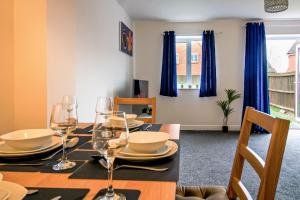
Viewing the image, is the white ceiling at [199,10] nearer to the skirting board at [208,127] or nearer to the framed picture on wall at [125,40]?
the framed picture on wall at [125,40]

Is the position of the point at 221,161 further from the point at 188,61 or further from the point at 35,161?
the point at 35,161

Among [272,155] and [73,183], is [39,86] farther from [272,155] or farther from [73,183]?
[272,155]

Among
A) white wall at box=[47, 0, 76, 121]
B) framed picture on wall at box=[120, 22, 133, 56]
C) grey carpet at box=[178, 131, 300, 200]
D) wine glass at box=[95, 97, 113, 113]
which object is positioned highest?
framed picture on wall at box=[120, 22, 133, 56]

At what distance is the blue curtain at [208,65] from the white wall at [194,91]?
17cm

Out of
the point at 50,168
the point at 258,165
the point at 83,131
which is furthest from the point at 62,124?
the point at 258,165

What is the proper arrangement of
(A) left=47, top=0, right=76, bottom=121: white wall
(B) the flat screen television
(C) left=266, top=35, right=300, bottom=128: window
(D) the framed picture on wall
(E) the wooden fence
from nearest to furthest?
(A) left=47, top=0, right=76, bottom=121: white wall → (D) the framed picture on wall → (B) the flat screen television → (C) left=266, top=35, right=300, bottom=128: window → (E) the wooden fence

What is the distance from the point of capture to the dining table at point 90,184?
0.71 meters

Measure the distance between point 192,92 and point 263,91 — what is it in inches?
54.6

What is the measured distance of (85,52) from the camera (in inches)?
101

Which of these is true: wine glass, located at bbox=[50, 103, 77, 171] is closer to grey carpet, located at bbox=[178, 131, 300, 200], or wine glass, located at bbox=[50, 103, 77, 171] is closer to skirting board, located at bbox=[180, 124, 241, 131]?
grey carpet, located at bbox=[178, 131, 300, 200]

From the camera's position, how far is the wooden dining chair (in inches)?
34.2

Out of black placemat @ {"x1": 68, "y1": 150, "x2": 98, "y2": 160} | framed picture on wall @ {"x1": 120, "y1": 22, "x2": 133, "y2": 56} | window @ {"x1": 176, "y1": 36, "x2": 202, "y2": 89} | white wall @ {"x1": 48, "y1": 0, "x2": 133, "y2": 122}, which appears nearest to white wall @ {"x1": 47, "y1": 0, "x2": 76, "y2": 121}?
white wall @ {"x1": 48, "y1": 0, "x2": 133, "y2": 122}

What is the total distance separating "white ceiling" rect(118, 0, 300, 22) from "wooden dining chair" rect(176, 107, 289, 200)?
316 cm

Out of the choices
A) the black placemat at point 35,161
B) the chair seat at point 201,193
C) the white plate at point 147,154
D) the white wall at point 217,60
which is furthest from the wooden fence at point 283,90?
the black placemat at point 35,161
